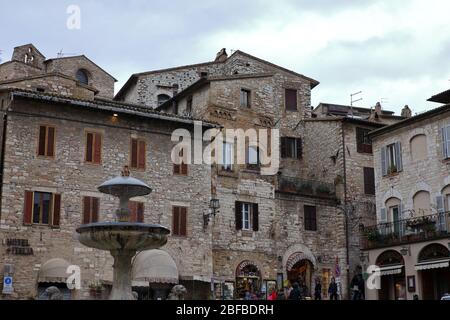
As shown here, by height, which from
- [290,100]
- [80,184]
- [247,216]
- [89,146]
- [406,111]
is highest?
[406,111]

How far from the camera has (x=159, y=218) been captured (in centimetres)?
2862

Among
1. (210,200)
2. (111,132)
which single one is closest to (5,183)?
(111,132)

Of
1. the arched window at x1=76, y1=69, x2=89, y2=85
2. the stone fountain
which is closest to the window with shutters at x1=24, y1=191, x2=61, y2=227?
the stone fountain

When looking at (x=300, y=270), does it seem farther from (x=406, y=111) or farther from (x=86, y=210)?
(x=406, y=111)

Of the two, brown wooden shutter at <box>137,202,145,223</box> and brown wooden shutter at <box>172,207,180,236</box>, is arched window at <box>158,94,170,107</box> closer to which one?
brown wooden shutter at <box>172,207,180,236</box>

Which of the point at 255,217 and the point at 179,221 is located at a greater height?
the point at 255,217

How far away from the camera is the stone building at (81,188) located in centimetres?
2572

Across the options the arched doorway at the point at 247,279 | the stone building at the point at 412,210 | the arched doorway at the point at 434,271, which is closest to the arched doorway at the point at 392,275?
the stone building at the point at 412,210

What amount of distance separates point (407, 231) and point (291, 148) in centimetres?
932

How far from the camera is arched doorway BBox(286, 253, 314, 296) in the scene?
3316 centimetres

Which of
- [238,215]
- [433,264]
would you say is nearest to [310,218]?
[238,215]

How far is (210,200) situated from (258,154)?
15.7 feet

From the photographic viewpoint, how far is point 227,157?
3241 centimetres
